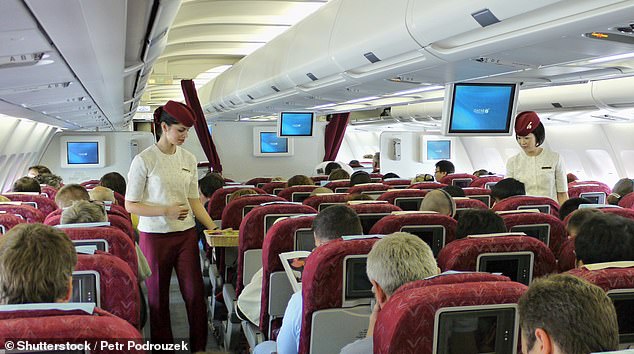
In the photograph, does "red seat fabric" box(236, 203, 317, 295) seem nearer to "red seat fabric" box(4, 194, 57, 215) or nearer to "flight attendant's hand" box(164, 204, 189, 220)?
"flight attendant's hand" box(164, 204, 189, 220)

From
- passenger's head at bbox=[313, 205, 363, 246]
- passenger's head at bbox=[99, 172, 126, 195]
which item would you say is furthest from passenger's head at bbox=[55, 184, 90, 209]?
passenger's head at bbox=[99, 172, 126, 195]

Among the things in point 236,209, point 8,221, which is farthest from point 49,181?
point 8,221

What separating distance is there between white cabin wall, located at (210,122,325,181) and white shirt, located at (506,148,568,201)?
984 centimetres

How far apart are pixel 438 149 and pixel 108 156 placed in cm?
777

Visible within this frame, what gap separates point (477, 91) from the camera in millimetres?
→ 6129

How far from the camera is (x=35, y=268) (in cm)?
223

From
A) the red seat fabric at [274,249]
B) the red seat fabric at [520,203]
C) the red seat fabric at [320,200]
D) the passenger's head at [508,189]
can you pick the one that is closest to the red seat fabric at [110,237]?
the red seat fabric at [274,249]

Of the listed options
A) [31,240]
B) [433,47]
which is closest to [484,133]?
[433,47]

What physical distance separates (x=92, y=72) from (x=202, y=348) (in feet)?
7.31

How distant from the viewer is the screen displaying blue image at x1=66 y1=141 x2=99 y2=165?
1461 centimetres

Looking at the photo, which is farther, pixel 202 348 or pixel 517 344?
pixel 202 348

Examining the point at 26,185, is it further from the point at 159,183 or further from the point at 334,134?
the point at 334,134

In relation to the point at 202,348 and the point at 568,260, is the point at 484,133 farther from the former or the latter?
the point at 202,348

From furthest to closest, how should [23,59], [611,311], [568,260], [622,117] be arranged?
[622,117]
[568,260]
[23,59]
[611,311]
